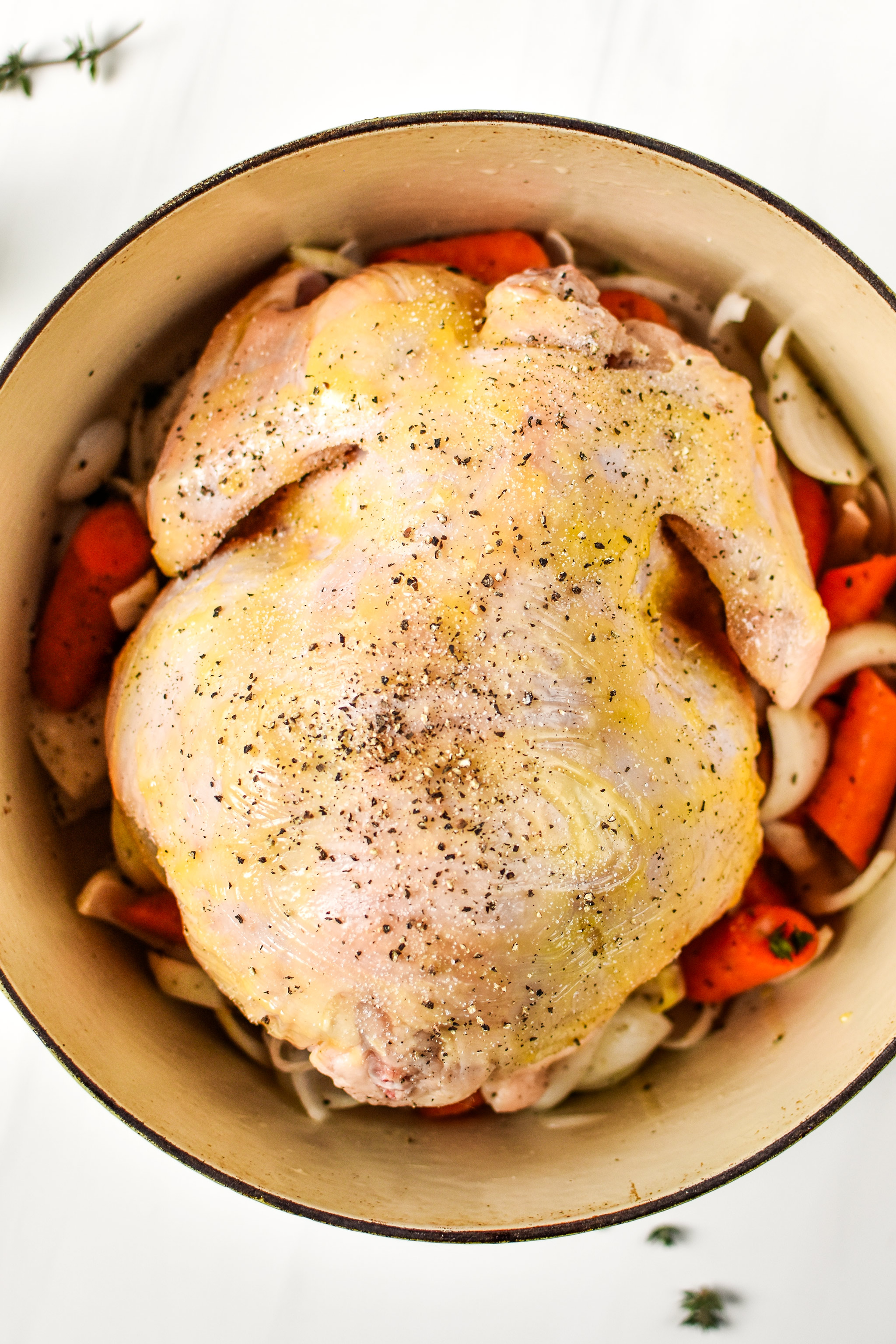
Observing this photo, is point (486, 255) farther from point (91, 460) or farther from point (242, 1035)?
point (242, 1035)

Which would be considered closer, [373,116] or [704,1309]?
[373,116]

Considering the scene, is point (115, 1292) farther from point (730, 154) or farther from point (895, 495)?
point (730, 154)

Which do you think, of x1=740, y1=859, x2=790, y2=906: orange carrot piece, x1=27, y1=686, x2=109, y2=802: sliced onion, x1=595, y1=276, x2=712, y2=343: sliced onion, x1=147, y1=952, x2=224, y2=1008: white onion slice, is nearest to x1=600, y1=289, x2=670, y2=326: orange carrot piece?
x1=595, y1=276, x2=712, y2=343: sliced onion

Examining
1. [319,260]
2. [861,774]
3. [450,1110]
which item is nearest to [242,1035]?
[450,1110]

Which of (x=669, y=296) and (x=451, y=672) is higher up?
(x=669, y=296)

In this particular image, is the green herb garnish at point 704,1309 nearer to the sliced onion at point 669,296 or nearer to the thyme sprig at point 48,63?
the sliced onion at point 669,296

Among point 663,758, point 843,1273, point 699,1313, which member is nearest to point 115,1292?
point 699,1313

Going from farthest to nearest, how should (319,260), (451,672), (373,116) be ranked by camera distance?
(373,116)
(319,260)
(451,672)
